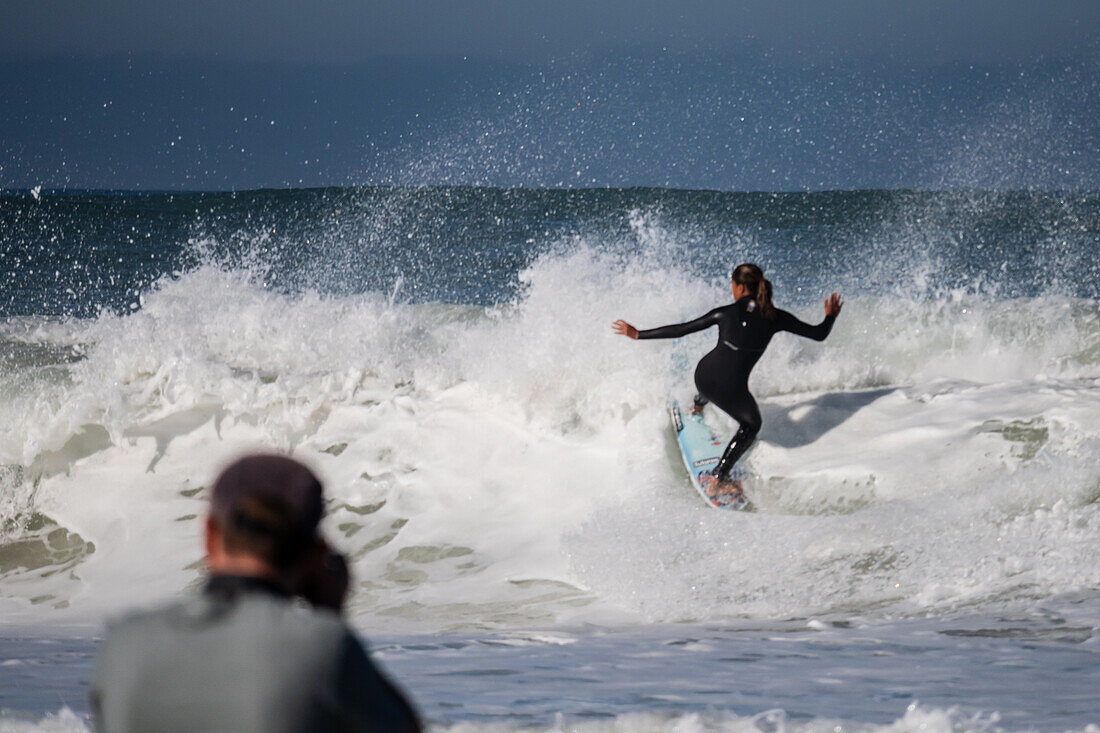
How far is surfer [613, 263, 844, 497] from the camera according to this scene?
659 cm

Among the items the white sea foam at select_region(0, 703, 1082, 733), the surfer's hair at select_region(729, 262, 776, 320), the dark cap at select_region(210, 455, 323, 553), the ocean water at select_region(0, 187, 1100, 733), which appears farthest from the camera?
the surfer's hair at select_region(729, 262, 776, 320)

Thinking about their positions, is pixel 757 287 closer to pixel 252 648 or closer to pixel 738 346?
pixel 738 346

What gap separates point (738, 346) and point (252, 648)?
5.61 metres

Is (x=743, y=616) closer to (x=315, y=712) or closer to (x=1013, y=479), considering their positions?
(x=1013, y=479)

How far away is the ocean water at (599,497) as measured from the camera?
4242 mm

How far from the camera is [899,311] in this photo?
423 inches

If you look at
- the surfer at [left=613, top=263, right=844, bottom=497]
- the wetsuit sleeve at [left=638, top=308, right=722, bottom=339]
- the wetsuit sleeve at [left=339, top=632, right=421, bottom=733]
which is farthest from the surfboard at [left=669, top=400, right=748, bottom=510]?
the wetsuit sleeve at [left=339, top=632, right=421, bottom=733]

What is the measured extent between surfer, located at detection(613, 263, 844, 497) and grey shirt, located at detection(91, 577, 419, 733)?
5186 millimetres

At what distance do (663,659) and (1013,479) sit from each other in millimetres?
3248

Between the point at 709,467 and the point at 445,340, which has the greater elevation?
the point at 445,340

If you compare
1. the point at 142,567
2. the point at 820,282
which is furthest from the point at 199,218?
the point at 142,567

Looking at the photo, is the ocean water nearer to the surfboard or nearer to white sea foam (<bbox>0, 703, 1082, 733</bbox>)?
white sea foam (<bbox>0, 703, 1082, 733</bbox>)

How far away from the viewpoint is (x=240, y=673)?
1.32 meters

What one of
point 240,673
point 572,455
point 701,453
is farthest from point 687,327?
point 240,673
